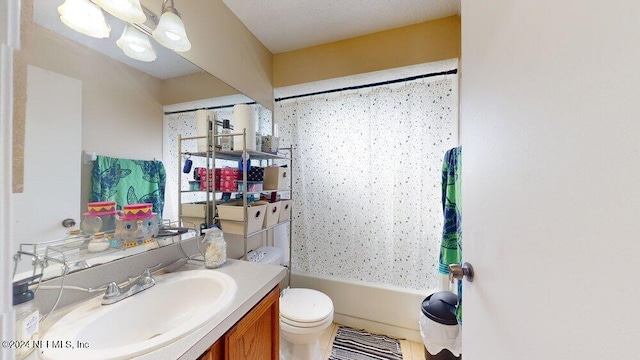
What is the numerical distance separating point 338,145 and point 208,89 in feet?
3.35

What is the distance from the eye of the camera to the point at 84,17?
2.72ft

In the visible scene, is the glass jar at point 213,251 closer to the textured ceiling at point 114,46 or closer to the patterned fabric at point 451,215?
the textured ceiling at point 114,46


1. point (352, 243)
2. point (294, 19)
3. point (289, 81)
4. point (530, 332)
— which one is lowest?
point (352, 243)

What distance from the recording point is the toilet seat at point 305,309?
1.29m

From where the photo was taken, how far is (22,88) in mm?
199

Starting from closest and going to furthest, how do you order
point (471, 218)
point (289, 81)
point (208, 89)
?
1. point (471, 218)
2. point (208, 89)
3. point (289, 81)

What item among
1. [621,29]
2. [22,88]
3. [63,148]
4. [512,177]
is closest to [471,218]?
[512,177]

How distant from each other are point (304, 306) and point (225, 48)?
177 centimetres

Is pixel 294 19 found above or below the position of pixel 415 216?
above

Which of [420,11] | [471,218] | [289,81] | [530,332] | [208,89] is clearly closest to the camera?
[530,332]

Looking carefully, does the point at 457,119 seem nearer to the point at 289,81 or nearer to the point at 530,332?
the point at 289,81

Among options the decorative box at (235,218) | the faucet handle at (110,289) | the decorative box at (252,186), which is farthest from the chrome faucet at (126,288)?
the decorative box at (252,186)

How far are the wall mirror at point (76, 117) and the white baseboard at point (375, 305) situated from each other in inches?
54.6

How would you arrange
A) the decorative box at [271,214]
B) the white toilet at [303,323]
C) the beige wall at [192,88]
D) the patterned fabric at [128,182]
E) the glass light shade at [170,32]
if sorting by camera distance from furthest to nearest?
the decorative box at [271,214] → the white toilet at [303,323] → the beige wall at [192,88] → the glass light shade at [170,32] → the patterned fabric at [128,182]
